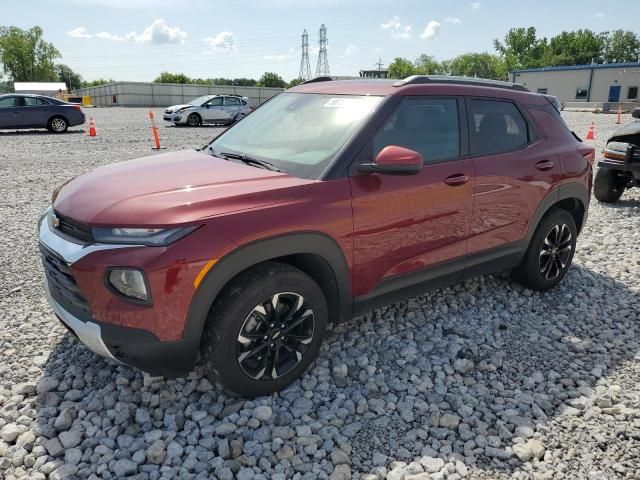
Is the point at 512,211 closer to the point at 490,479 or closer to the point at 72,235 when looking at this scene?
the point at 490,479

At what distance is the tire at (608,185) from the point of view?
25.2 feet

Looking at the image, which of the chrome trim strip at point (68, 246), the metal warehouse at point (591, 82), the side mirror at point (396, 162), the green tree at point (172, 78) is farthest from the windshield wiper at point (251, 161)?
the green tree at point (172, 78)

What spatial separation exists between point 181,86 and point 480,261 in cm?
5183

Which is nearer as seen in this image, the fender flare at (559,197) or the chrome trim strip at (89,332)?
the chrome trim strip at (89,332)

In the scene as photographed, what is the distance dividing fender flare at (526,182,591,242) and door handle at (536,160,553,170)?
8.5 inches

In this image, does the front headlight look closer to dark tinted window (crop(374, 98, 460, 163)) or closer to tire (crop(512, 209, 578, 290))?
dark tinted window (crop(374, 98, 460, 163))

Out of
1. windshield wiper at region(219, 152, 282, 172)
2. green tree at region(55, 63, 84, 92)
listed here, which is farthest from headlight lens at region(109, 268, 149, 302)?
green tree at region(55, 63, 84, 92)

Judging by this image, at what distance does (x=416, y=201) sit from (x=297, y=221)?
3.04 feet

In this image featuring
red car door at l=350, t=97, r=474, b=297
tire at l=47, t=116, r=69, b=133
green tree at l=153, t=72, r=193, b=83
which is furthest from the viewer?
green tree at l=153, t=72, r=193, b=83

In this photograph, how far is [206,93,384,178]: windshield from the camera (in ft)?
10.3

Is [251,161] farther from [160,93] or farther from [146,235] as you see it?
[160,93]

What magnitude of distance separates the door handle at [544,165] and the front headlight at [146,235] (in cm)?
290

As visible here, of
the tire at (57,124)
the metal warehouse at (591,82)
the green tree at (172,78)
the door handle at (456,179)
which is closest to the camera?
the door handle at (456,179)

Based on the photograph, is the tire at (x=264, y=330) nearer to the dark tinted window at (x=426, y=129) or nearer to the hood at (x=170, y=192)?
the hood at (x=170, y=192)
